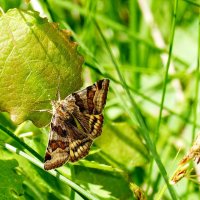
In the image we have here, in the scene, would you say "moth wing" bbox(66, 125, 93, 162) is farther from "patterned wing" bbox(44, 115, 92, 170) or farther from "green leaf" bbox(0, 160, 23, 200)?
"green leaf" bbox(0, 160, 23, 200)

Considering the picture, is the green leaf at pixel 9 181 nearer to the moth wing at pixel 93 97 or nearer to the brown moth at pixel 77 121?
the brown moth at pixel 77 121

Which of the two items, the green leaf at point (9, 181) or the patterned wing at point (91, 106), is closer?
the green leaf at point (9, 181)

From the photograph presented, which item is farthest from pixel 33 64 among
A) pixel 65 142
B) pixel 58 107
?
pixel 65 142

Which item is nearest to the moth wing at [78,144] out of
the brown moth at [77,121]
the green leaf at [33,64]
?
the brown moth at [77,121]

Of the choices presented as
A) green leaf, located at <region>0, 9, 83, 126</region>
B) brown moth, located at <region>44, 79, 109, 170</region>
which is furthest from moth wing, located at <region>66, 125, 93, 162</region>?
green leaf, located at <region>0, 9, 83, 126</region>

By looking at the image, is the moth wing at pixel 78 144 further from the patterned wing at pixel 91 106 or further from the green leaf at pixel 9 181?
the green leaf at pixel 9 181

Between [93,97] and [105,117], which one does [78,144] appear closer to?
[93,97]

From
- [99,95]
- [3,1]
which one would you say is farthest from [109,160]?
[3,1]

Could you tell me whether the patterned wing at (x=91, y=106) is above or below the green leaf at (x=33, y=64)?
below
